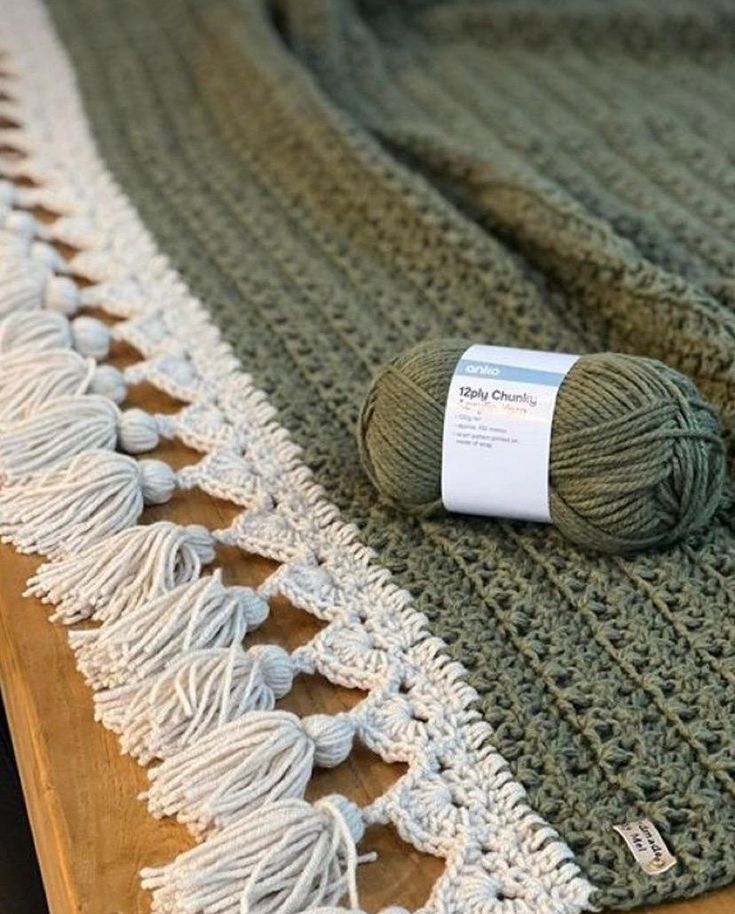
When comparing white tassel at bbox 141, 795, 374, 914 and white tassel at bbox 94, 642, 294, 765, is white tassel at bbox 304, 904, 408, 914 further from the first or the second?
white tassel at bbox 94, 642, 294, 765

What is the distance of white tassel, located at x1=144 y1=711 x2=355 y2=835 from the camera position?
0.65 m

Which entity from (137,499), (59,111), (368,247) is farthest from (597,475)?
(59,111)

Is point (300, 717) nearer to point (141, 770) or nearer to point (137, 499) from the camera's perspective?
point (141, 770)

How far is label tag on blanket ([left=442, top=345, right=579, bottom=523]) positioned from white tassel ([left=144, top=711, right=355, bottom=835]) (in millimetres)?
193

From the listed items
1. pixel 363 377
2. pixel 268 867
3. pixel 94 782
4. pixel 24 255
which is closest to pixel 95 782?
pixel 94 782

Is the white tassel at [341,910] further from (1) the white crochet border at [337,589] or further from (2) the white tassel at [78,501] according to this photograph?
(2) the white tassel at [78,501]

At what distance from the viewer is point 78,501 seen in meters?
0.82

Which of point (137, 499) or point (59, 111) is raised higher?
point (59, 111)

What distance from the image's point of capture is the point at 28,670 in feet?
2.43

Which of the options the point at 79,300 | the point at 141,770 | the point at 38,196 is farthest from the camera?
the point at 38,196

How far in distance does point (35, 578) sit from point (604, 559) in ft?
1.17

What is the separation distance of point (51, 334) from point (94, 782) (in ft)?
1.35

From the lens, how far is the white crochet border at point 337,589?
0.65 metres

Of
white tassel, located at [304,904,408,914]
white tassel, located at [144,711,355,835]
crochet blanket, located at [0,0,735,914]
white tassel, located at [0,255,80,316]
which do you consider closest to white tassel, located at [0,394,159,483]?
crochet blanket, located at [0,0,735,914]
